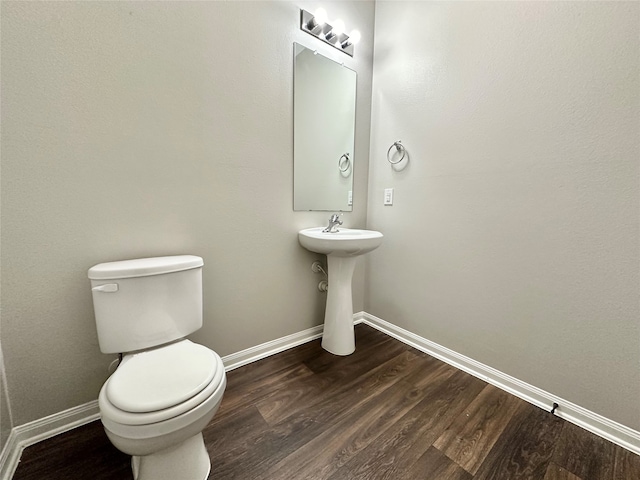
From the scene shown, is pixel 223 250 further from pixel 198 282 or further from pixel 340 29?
pixel 340 29

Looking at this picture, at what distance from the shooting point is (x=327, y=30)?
1.62m

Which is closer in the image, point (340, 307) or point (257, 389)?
point (257, 389)

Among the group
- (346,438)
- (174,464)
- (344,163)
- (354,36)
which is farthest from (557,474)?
(354,36)

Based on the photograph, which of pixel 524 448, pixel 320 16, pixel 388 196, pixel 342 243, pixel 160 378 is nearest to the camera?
pixel 160 378

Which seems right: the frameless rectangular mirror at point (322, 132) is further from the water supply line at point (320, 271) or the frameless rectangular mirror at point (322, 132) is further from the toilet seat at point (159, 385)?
the toilet seat at point (159, 385)

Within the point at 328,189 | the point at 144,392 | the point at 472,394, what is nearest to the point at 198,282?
the point at 144,392

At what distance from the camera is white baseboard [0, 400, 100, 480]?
918mm

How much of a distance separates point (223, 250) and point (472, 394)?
5.00 ft

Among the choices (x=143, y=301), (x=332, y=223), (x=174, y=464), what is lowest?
(x=174, y=464)

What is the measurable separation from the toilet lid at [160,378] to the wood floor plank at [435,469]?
801mm

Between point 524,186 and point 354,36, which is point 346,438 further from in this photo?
point 354,36

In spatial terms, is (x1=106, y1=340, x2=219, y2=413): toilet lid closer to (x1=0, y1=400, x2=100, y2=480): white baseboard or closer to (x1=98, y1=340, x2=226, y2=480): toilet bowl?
(x1=98, y1=340, x2=226, y2=480): toilet bowl

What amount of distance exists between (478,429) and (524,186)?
3.74 ft

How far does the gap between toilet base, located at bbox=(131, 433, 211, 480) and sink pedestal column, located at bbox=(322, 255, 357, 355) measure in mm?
930
